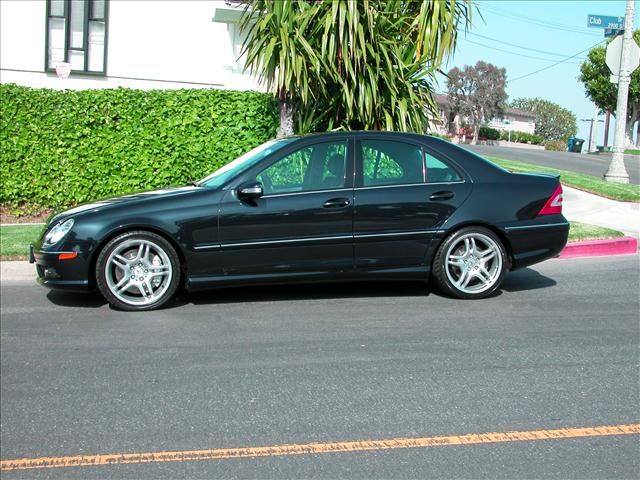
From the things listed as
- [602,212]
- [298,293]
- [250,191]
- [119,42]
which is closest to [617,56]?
[602,212]

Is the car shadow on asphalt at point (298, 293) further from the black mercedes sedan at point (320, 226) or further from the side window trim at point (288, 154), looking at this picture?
the side window trim at point (288, 154)

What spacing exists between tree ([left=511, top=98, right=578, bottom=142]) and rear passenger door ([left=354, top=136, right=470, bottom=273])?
10434cm

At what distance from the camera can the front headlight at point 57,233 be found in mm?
6773

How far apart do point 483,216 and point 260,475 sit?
3.99m

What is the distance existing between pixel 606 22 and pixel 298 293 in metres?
14.4

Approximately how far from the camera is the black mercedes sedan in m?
6.76

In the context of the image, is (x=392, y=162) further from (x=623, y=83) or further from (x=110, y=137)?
(x=623, y=83)

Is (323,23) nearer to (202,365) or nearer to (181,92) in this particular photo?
(181,92)

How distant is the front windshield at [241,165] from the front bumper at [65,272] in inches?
53.1

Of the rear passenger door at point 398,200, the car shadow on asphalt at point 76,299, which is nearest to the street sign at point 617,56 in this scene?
the rear passenger door at point 398,200

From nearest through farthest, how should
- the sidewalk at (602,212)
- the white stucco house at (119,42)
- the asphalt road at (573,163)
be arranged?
the sidewalk at (602,212), the white stucco house at (119,42), the asphalt road at (573,163)

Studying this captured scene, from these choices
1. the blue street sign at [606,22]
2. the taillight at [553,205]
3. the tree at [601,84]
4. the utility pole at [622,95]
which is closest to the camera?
the taillight at [553,205]

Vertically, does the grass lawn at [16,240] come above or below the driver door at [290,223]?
below

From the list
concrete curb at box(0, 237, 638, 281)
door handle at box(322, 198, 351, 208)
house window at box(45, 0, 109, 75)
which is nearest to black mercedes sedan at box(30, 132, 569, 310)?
door handle at box(322, 198, 351, 208)
